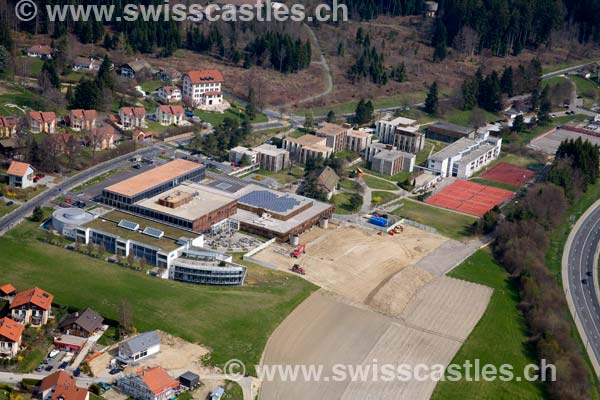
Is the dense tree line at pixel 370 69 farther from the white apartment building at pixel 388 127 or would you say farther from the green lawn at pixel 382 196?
the green lawn at pixel 382 196

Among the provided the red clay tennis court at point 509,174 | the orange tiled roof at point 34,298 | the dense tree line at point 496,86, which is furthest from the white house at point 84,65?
the orange tiled roof at point 34,298

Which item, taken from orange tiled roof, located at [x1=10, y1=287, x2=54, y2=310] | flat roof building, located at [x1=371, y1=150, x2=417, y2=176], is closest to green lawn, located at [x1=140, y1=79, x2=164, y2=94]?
flat roof building, located at [x1=371, y1=150, x2=417, y2=176]

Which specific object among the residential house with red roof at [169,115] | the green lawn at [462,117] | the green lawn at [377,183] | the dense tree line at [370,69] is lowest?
the green lawn at [377,183]

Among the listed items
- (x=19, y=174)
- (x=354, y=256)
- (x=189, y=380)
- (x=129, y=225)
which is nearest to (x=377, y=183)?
(x=354, y=256)

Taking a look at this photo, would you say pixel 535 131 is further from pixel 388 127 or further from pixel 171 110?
pixel 171 110

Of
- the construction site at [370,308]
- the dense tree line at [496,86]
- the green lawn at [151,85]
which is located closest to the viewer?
the construction site at [370,308]
